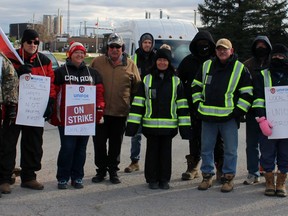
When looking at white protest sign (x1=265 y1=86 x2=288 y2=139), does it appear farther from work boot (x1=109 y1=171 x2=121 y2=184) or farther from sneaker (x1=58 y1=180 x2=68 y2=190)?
sneaker (x1=58 y1=180 x2=68 y2=190)

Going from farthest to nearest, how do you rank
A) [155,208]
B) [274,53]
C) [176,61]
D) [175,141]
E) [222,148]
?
[176,61]
[175,141]
[222,148]
[274,53]
[155,208]

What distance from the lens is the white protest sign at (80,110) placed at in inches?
239

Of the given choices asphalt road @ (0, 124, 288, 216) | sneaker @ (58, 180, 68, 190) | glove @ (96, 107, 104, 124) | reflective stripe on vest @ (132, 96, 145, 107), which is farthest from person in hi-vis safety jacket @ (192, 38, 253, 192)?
sneaker @ (58, 180, 68, 190)

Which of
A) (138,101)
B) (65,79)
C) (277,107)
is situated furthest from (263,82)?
(65,79)

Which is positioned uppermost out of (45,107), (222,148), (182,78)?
(182,78)

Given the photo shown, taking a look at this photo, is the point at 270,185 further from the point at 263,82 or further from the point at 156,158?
the point at 156,158

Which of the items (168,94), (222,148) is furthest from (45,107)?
(222,148)

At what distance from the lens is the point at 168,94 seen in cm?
617

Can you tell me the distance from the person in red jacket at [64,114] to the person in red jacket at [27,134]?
127 mm

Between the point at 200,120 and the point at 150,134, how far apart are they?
0.91 meters

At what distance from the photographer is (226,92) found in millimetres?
5965

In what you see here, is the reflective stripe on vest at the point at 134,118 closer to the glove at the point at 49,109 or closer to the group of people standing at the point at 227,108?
the group of people standing at the point at 227,108

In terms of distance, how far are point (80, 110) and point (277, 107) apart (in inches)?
105

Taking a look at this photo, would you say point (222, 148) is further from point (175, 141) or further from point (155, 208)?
point (175, 141)
